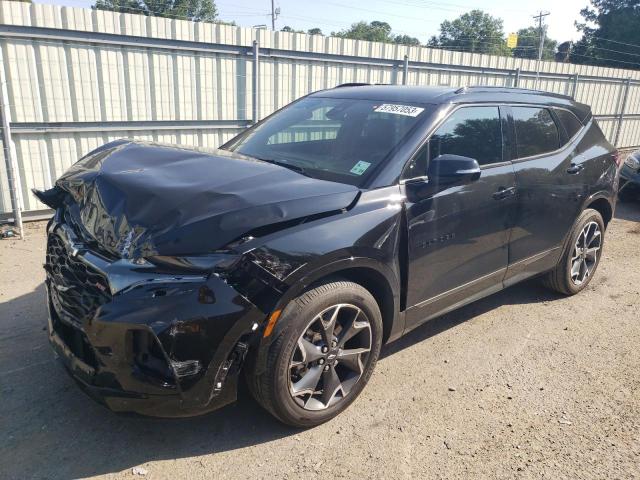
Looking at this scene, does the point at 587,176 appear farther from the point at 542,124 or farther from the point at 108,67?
the point at 108,67

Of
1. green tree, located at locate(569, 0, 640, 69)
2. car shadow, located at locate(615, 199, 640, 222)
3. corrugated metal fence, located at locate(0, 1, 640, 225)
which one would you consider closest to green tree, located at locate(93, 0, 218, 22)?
green tree, located at locate(569, 0, 640, 69)

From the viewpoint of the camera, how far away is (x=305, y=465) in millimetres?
2574

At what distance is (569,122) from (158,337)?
414cm

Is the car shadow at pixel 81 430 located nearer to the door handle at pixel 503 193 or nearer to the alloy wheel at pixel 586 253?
the door handle at pixel 503 193

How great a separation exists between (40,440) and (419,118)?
2922mm

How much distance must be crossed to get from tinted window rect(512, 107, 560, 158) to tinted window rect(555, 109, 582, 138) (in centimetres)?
17

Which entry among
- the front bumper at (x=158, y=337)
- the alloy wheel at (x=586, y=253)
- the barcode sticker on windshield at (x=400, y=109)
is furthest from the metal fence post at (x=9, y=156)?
the alloy wheel at (x=586, y=253)

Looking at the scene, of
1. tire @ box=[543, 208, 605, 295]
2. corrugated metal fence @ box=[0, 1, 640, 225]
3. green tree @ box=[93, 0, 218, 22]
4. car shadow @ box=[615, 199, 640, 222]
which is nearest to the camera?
tire @ box=[543, 208, 605, 295]

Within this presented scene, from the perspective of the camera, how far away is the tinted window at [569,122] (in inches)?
179

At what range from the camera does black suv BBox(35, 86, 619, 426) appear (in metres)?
2.32

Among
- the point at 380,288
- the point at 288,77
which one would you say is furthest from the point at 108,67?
the point at 380,288

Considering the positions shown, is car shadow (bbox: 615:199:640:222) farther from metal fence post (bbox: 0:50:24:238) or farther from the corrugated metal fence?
metal fence post (bbox: 0:50:24:238)

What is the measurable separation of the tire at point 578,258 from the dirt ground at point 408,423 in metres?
0.71

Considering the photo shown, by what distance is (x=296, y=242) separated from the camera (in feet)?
8.30
